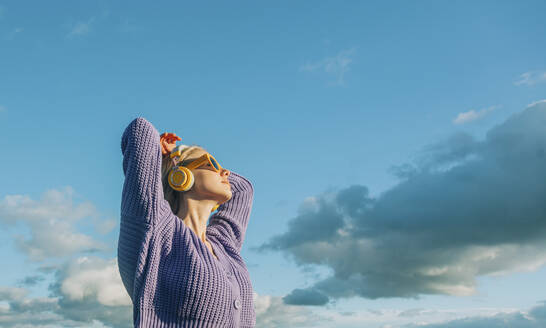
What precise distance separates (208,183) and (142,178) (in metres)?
0.81

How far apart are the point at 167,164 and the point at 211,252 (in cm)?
95

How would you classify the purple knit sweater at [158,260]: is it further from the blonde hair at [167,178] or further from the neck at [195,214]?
the blonde hair at [167,178]

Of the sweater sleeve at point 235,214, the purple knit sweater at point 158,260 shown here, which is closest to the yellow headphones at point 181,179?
the purple knit sweater at point 158,260

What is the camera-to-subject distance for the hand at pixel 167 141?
16.7 ft

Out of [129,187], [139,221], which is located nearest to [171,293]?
[139,221]

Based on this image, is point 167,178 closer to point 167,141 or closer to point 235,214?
point 167,141

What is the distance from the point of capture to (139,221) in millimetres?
4453

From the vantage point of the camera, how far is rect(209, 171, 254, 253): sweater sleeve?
5.68 metres

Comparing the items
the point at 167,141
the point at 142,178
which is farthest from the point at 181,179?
the point at 142,178

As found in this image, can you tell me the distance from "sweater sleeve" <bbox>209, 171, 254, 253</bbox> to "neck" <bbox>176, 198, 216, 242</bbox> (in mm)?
439

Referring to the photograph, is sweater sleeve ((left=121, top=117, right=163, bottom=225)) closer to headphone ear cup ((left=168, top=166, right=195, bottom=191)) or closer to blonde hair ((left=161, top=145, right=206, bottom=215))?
headphone ear cup ((left=168, top=166, right=195, bottom=191))

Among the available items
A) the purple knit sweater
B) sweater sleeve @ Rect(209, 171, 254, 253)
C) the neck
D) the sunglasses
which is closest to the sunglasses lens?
the sunglasses

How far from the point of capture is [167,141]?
16.9 feet

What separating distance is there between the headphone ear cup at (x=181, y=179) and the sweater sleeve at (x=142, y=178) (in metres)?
0.41
